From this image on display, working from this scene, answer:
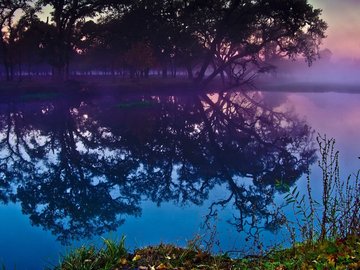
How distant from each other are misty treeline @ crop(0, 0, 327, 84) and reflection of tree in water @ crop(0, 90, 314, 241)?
24.2 meters

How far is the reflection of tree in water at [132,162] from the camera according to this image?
13.3 m

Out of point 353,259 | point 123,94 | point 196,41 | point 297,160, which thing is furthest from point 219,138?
point 196,41

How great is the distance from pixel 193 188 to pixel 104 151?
26.0 ft

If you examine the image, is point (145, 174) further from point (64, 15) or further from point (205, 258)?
point (64, 15)

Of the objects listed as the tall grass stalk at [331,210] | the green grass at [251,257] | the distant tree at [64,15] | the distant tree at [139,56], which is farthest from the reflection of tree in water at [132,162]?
the distant tree at [139,56]

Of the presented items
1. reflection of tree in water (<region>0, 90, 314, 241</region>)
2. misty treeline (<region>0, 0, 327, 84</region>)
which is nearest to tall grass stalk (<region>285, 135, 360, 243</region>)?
reflection of tree in water (<region>0, 90, 314, 241</region>)

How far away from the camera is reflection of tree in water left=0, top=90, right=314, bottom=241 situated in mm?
13312

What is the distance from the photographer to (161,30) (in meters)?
67.1

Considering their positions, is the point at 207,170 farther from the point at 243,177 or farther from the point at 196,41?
the point at 196,41

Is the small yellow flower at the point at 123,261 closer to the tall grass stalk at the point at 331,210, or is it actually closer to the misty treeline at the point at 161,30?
the tall grass stalk at the point at 331,210

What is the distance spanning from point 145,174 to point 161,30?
175ft

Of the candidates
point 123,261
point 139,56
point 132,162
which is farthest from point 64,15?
point 123,261

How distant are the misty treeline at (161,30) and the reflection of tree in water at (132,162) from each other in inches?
954

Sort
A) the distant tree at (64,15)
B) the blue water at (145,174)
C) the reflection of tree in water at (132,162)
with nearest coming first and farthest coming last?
the blue water at (145,174) < the reflection of tree in water at (132,162) < the distant tree at (64,15)
